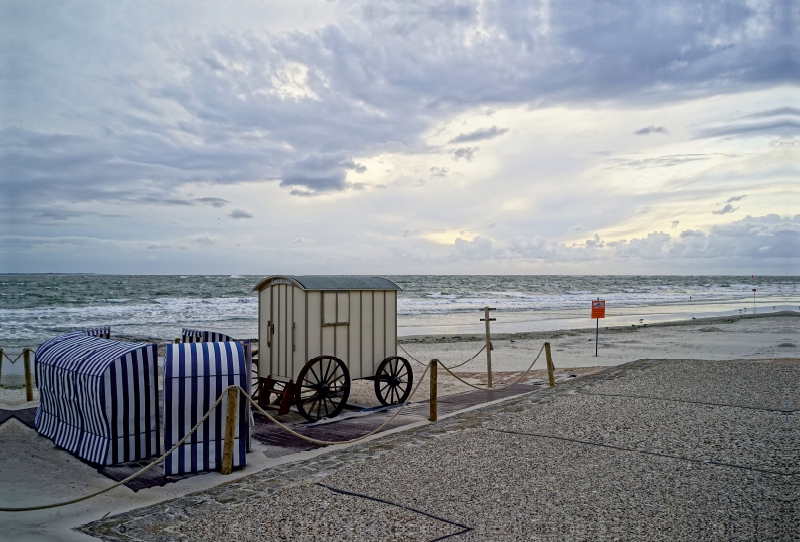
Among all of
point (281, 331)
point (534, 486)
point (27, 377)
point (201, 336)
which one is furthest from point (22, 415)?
point (534, 486)

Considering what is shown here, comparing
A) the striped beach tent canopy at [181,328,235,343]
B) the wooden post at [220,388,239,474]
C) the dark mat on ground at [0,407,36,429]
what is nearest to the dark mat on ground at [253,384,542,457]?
the wooden post at [220,388,239,474]

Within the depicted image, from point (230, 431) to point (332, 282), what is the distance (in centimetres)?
396

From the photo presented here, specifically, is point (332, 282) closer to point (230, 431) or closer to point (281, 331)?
point (281, 331)

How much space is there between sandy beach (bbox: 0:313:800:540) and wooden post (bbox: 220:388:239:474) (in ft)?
0.50

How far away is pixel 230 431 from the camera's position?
6.62 metres

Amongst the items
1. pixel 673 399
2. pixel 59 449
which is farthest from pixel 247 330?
pixel 673 399

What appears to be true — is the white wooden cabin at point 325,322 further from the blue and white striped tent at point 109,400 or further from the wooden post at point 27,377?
the wooden post at point 27,377

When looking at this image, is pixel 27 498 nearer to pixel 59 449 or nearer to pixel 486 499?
pixel 59 449

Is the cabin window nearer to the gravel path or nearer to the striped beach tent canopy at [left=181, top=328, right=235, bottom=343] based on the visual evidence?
the striped beach tent canopy at [left=181, top=328, right=235, bottom=343]

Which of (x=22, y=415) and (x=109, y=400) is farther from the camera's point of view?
(x=22, y=415)

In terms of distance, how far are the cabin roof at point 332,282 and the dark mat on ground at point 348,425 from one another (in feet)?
7.41

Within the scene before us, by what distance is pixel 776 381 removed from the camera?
11.5m

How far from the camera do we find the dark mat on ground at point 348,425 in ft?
26.3

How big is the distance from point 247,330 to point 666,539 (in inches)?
962
